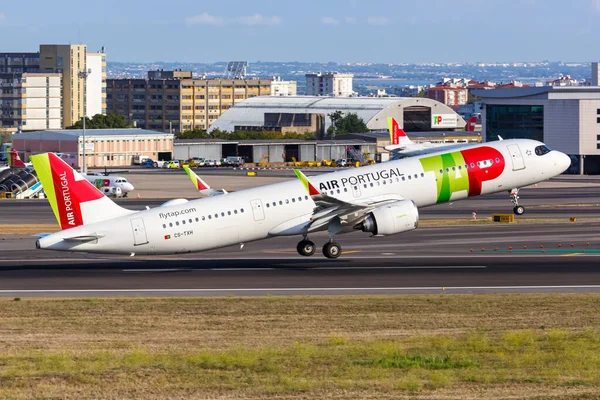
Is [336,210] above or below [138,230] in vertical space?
above

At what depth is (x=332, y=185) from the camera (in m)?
56.2

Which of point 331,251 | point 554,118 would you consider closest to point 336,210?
point 331,251

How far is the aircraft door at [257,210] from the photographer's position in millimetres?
54781

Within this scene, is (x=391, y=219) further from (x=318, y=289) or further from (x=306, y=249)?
(x=318, y=289)

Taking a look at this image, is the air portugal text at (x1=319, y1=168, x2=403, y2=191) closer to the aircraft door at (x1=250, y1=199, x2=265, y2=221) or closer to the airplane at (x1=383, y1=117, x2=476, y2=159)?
the aircraft door at (x1=250, y1=199, x2=265, y2=221)

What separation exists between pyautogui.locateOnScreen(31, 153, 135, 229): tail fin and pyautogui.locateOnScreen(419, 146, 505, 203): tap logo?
16795 millimetres

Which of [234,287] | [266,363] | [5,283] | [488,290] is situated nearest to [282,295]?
[234,287]

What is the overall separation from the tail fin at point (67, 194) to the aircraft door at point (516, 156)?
2205 centimetres

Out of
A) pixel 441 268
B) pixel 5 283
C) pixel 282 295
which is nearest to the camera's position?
pixel 282 295

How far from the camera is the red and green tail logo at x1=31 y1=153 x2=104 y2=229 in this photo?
50500mm

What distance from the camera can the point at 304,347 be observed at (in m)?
32.3

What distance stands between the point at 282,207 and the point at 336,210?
8.76ft

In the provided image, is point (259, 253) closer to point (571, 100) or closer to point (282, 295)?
point (282, 295)

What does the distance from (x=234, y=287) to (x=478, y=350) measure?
1917 centimetres
